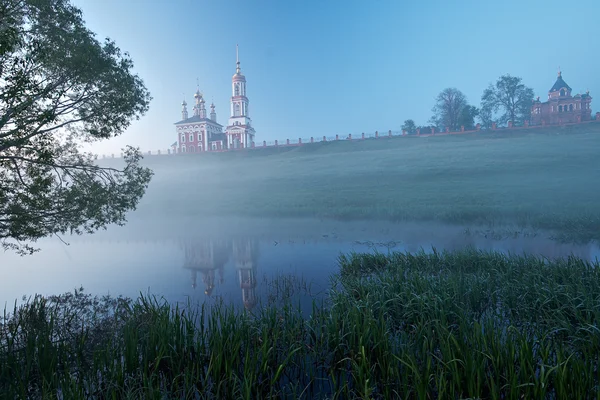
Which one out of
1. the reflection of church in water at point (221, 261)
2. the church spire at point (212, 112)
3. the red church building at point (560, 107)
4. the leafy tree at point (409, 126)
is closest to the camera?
the reflection of church in water at point (221, 261)

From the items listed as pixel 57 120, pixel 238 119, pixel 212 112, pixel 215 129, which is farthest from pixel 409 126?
pixel 57 120

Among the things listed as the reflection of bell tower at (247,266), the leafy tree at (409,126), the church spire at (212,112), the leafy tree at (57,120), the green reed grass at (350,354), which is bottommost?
the reflection of bell tower at (247,266)

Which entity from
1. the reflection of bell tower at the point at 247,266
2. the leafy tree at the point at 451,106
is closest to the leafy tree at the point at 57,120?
the reflection of bell tower at the point at 247,266

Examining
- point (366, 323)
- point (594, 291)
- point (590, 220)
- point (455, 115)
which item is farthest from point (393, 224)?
point (455, 115)

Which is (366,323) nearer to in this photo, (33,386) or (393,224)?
(33,386)

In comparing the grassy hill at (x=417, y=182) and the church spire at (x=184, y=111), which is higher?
the church spire at (x=184, y=111)

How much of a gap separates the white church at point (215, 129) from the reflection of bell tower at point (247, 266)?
6108cm

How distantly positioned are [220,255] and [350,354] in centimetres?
1365

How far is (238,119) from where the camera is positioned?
81062mm

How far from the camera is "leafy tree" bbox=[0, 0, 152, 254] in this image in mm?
7098

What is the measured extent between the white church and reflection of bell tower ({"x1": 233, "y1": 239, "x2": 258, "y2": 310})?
6108 centimetres

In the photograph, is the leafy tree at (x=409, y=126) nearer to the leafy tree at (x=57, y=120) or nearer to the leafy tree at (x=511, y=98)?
the leafy tree at (x=511, y=98)

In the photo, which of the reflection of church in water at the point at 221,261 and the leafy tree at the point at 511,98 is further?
the leafy tree at the point at 511,98

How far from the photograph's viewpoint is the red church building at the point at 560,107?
2163 inches
